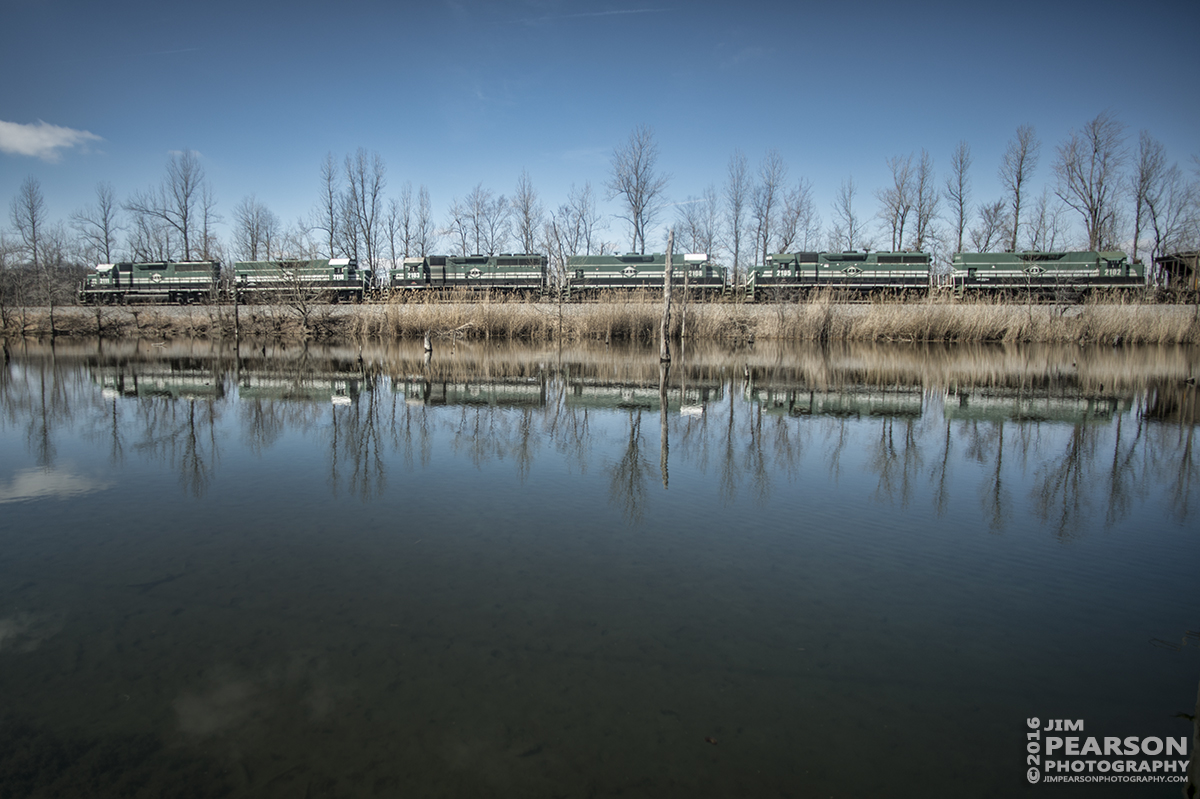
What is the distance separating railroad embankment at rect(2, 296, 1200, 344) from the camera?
1845cm

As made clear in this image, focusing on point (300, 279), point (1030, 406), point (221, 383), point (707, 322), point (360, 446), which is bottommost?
point (360, 446)

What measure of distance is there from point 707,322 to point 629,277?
8.73 m

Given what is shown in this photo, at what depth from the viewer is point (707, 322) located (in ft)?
65.4

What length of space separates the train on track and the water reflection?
489 inches

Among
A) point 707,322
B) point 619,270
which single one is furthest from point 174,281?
point 707,322

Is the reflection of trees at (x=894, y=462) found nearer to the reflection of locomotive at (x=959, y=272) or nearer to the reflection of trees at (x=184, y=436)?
the reflection of trees at (x=184, y=436)

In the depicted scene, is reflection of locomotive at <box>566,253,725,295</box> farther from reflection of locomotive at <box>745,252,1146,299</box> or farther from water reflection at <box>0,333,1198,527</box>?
water reflection at <box>0,333,1198,527</box>

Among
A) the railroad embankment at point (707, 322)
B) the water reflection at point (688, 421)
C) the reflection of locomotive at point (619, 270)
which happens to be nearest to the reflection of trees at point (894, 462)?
the water reflection at point (688, 421)

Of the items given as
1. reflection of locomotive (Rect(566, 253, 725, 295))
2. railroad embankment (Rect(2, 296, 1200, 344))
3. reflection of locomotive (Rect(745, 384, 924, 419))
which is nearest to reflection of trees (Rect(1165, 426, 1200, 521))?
reflection of locomotive (Rect(745, 384, 924, 419))

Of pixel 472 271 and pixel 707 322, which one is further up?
pixel 472 271

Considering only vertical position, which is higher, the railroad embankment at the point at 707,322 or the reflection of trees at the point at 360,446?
the railroad embankment at the point at 707,322

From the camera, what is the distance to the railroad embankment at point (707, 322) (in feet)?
60.5

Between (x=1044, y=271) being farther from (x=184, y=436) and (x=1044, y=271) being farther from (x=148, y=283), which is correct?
(x=148, y=283)

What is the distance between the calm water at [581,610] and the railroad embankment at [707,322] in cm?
1349
